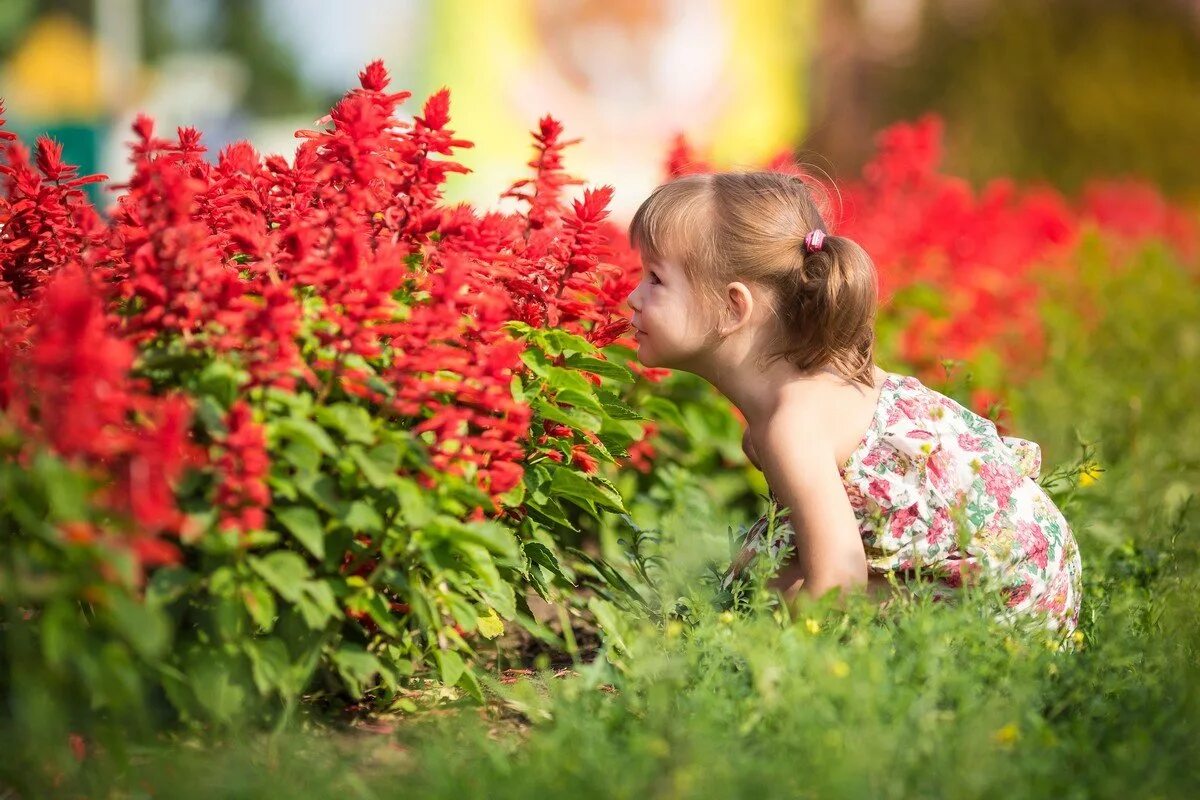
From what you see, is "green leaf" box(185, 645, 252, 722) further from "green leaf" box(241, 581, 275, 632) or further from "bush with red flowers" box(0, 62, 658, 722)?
"green leaf" box(241, 581, 275, 632)

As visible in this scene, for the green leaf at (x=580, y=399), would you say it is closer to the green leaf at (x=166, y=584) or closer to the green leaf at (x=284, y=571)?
the green leaf at (x=284, y=571)

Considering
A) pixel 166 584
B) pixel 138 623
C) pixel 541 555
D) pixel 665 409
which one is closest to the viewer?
pixel 138 623

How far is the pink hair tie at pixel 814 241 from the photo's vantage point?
2.91m

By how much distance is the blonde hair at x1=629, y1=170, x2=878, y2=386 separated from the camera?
9.50ft

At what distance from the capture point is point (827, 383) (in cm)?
289

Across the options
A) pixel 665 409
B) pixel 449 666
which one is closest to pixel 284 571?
pixel 449 666

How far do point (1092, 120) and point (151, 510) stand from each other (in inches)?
535

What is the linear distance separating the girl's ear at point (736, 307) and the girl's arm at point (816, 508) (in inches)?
11.4

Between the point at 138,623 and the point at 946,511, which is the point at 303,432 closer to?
the point at 138,623

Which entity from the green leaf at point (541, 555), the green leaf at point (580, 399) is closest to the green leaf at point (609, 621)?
the green leaf at point (541, 555)

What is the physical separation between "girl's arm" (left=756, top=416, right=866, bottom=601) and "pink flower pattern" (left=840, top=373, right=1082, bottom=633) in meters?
0.10

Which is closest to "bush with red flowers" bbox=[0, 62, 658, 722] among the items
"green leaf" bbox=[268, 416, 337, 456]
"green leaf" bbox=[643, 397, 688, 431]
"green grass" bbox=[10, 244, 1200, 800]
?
"green leaf" bbox=[268, 416, 337, 456]

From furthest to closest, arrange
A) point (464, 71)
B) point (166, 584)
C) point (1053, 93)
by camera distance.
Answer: point (1053, 93), point (464, 71), point (166, 584)

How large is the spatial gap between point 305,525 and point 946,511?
1462 mm
